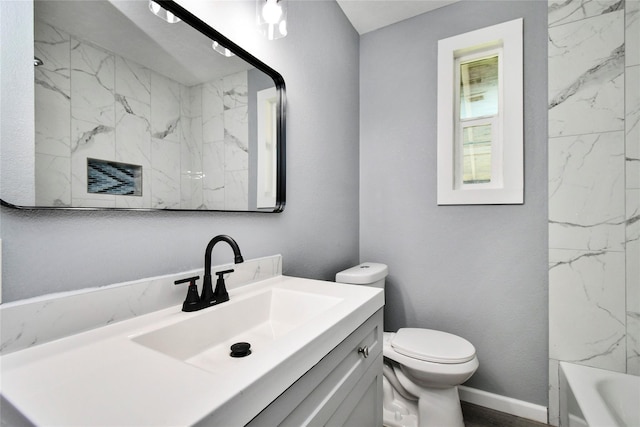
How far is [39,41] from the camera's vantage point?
65 cm

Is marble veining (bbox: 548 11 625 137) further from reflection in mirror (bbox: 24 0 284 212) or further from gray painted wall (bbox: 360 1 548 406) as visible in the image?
reflection in mirror (bbox: 24 0 284 212)

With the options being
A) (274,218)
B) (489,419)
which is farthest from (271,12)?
(489,419)

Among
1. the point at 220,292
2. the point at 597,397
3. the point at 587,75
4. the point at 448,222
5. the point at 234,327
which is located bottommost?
the point at 597,397

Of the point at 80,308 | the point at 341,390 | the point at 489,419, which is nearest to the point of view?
the point at 80,308

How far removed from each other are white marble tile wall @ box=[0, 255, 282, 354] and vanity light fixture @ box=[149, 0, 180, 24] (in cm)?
79

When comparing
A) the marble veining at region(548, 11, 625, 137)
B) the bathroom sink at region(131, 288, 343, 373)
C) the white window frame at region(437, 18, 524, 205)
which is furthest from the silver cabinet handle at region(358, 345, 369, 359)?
the marble veining at region(548, 11, 625, 137)

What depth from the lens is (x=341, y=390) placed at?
0.81 m

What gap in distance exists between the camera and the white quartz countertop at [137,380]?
41 centimetres

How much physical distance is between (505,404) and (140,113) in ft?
7.50

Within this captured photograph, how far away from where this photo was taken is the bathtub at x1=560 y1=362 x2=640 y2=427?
117 centimetres

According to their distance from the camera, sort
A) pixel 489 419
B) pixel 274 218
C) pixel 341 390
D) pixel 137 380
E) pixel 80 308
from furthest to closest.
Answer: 1. pixel 489 419
2. pixel 274 218
3. pixel 341 390
4. pixel 80 308
5. pixel 137 380

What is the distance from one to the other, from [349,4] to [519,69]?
1114 millimetres

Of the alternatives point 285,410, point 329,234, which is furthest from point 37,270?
point 329,234

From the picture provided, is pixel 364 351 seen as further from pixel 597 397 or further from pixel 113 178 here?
pixel 597 397
